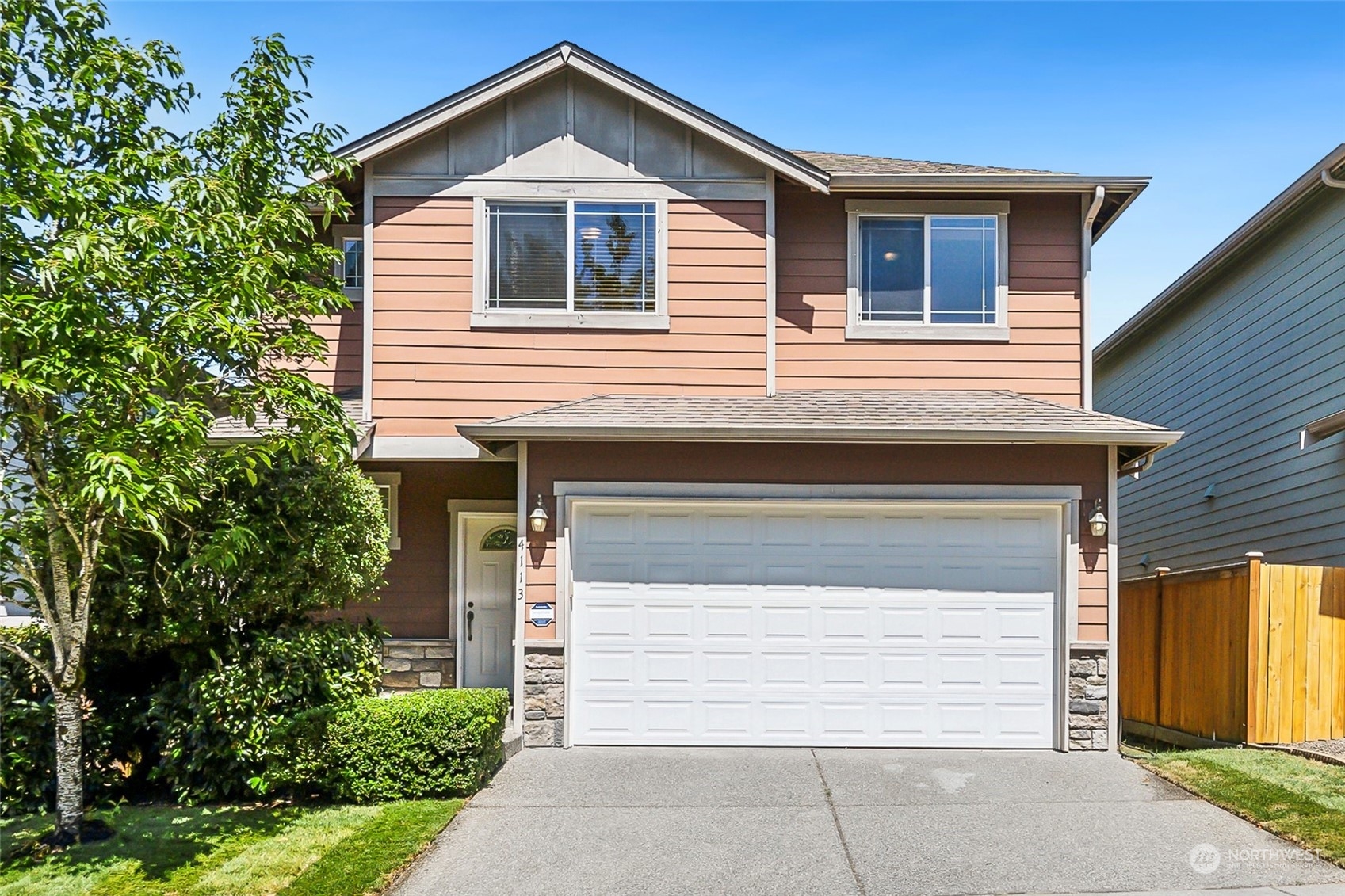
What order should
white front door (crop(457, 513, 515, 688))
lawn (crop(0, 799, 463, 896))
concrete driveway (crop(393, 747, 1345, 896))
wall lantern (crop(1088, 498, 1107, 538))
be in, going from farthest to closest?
white front door (crop(457, 513, 515, 688)), wall lantern (crop(1088, 498, 1107, 538)), concrete driveway (crop(393, 747, 1345, 896)), lawn (crop(0, 799, 463, 896))

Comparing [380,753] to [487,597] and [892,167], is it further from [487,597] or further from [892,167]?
[892,167]

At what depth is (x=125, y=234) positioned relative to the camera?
21.6ft

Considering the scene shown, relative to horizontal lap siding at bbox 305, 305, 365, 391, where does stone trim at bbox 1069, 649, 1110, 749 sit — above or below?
below

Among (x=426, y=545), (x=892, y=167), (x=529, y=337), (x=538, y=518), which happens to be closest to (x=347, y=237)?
(x=529, y=337)

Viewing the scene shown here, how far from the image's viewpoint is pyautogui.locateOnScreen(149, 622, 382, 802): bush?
304 inches

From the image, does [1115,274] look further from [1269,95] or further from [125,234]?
[125,234]

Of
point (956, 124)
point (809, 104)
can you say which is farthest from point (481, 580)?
point (956, 124)

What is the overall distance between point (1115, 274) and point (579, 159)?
933cm

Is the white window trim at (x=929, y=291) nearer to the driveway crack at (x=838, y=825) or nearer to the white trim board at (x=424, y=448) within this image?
the white trim board at (x=424, y=448)

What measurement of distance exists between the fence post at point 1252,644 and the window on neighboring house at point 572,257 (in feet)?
20.0

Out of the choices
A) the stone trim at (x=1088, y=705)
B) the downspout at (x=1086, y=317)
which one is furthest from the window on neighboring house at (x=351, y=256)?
the stone trim at (x=1088, y=705)

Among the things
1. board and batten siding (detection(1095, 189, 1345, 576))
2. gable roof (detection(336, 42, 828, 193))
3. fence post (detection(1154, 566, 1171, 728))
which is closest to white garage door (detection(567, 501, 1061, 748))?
fence post (detection(1154, 566, 1171, 728))

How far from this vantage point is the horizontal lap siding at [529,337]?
11.0m

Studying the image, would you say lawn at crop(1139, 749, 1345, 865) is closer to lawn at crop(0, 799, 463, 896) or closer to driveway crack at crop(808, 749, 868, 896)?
driveway crack at crop(808, 749, 868, 896)
